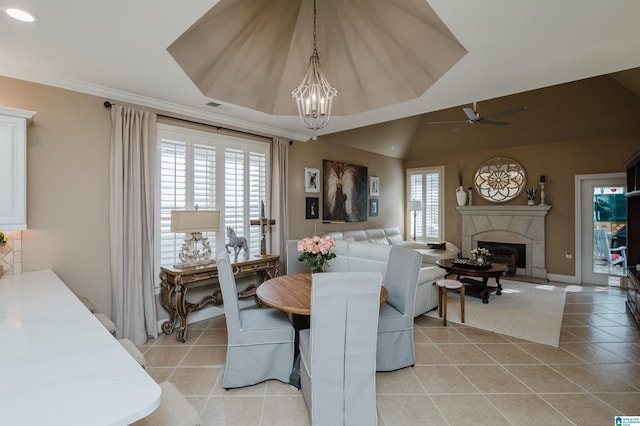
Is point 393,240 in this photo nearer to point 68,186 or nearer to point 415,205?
point 415,205

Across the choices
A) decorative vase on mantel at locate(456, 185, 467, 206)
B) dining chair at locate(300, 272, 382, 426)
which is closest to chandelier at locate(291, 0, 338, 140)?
dining chair at locate(300, 272, 382, 426)

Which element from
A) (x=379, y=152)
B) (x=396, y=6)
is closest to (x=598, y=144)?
(x=379, y=152)

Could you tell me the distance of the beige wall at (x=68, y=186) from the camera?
2773mm

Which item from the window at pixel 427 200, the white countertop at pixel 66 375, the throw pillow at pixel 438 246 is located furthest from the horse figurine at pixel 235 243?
the window at pixel 427 200

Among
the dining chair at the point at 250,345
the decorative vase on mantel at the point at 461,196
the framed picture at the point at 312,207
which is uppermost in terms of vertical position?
the decorative vase on mantel at the point at 461,196

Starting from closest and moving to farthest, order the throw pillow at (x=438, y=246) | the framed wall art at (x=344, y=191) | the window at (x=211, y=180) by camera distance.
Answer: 1. the window at (x=211, y=180)
2. the framed wall art at (x=344, y=191)
3. the throw pillow at (x=438, y=246)

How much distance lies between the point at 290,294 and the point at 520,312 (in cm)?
358

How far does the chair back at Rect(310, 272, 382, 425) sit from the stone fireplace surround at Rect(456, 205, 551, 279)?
604 cm

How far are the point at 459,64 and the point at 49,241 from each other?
415 cm

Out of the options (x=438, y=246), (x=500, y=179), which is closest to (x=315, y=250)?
(x=438, y=246)

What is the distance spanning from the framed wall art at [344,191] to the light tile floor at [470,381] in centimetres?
295

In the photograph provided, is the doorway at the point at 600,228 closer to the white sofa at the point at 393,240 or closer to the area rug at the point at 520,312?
the area rug at the point at 520,312

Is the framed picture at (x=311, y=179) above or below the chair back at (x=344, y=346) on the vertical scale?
above

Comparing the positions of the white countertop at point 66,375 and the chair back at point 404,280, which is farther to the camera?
the chair back at point 404,280
